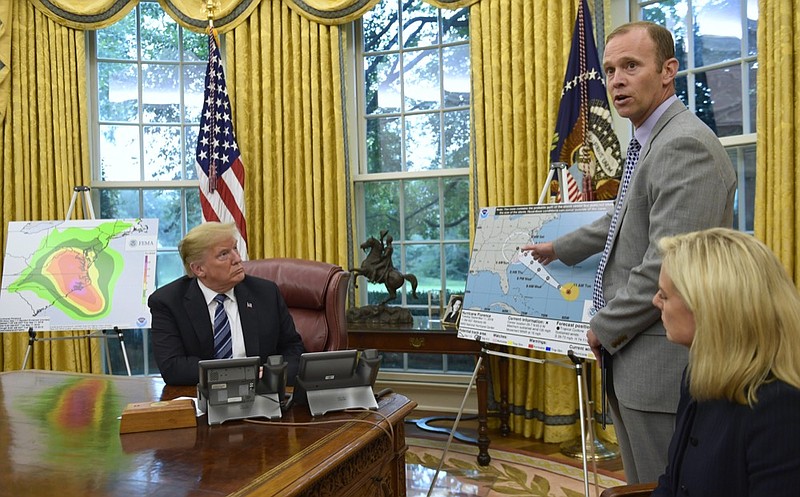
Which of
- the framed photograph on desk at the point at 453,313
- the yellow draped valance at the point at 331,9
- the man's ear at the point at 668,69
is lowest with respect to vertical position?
the framed photograph on desk at the point at 453,313

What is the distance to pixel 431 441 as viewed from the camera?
4.19m

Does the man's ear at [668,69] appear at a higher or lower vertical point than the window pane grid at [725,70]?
lower

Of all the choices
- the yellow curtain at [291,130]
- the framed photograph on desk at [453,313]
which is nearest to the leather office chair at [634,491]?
the framed photograph on desk at [453,313]

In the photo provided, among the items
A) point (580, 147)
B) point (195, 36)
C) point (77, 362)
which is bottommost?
point (77, 362)

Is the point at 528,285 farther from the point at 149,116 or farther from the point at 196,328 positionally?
the point at 149,116

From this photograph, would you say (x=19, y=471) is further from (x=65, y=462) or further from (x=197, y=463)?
(x=197, y=463)

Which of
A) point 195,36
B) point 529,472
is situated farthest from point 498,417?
point 195,36

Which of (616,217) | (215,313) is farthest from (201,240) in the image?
(616,217)

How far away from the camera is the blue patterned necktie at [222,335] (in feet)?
8.40

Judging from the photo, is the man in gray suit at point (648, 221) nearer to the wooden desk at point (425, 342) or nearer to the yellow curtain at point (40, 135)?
the wooden desk at point (425, 342)

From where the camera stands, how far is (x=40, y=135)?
484 centimetres

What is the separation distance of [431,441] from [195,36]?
3.43 m

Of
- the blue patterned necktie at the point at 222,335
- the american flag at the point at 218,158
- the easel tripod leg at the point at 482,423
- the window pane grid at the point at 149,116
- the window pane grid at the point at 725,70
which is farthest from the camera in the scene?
the window pane grid at the point at 149,116

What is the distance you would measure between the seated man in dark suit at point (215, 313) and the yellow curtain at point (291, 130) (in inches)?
81.0
